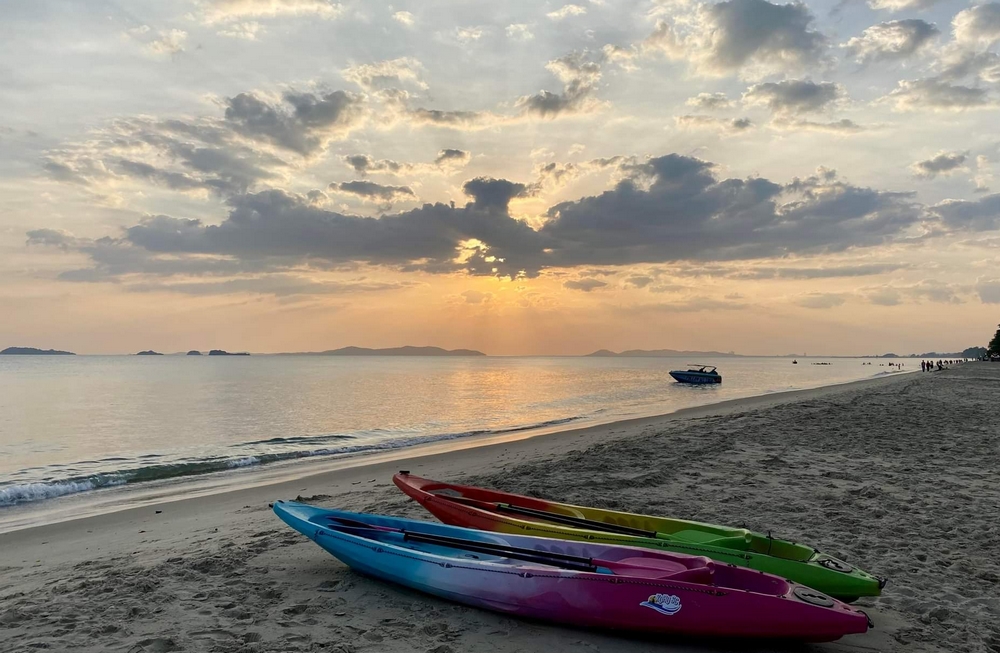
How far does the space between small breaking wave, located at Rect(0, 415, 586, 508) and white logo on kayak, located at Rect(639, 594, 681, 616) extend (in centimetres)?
1214

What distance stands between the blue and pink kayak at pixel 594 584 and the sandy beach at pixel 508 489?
168 millimetres

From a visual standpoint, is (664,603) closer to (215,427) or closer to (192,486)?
(192,486)

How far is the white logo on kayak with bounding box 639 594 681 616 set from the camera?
4113 millimetres

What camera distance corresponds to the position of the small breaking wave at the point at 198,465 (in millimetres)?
11531

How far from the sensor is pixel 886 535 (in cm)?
646

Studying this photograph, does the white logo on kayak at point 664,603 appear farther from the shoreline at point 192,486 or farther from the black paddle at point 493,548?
the shoreline at point 192,486

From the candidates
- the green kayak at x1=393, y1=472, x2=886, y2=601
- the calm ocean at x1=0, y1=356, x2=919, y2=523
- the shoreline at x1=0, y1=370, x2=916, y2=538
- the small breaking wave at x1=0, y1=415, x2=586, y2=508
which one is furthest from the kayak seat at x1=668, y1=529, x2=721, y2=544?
the small breaking wave at x1=0, y1=415, x2=586, y2=508

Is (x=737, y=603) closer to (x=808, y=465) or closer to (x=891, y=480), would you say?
(x=891, y=480)

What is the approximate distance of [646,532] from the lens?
573 centimetres

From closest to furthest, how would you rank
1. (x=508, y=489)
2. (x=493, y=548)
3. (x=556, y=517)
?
(x=493, y=548)
(x=556, y=517)
(x=508, y=489)

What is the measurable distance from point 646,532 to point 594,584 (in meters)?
1.57

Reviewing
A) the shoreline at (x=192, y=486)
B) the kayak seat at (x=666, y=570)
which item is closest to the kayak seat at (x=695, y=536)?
the kayak seat at (x=666, y=570)

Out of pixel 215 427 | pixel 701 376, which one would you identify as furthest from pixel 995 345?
pixel 215 427

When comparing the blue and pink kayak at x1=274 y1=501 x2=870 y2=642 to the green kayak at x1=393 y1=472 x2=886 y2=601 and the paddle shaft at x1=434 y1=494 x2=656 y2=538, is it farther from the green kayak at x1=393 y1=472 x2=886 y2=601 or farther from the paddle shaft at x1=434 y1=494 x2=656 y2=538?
the paddle shaft at x1=434 y1=494 x2=656 y2=538
